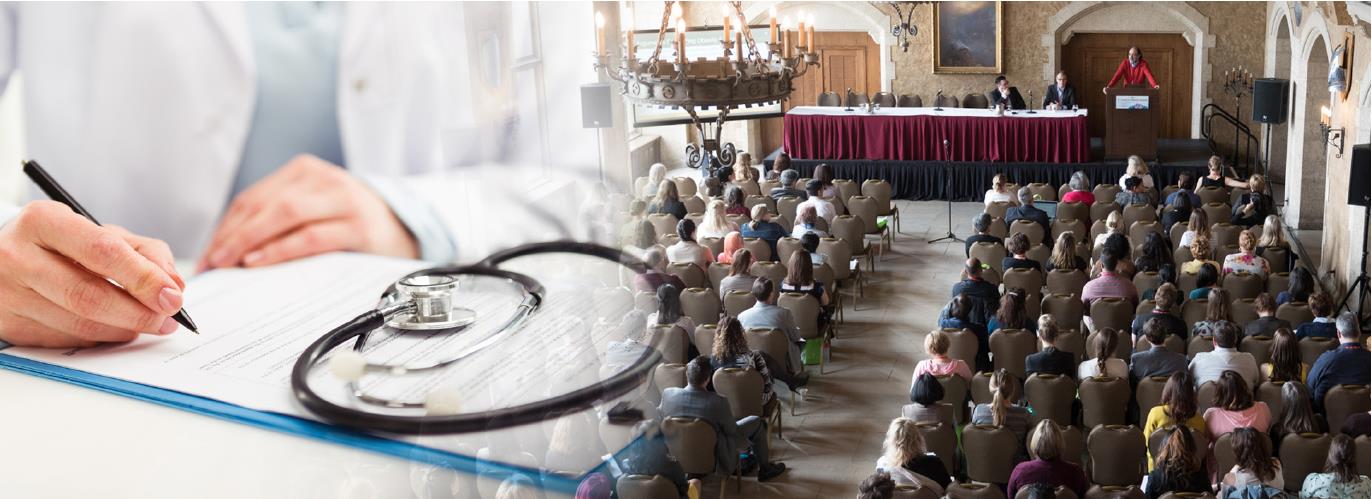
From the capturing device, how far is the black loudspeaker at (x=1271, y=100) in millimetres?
11883

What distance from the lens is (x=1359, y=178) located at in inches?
296

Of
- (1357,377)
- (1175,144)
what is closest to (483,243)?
(1357,377)

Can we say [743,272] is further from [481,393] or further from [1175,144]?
[1175,144]

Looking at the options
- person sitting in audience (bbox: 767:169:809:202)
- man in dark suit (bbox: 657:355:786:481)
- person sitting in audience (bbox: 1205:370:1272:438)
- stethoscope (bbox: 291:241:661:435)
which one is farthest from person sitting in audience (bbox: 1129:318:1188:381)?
stethoscope (bbox: 291:241:661:435)

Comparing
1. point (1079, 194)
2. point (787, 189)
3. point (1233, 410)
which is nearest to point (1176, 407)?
point (1233, 410)

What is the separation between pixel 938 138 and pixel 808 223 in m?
4.95

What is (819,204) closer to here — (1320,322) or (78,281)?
(1320,322)

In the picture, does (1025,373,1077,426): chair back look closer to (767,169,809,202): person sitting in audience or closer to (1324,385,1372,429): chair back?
(1324,385,1372,429): chair back

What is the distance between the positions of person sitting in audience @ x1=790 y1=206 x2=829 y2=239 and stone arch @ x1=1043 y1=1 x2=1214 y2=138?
7.16 metres

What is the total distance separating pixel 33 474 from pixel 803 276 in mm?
6964

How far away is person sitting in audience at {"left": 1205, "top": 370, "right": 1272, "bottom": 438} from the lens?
5.38 meters

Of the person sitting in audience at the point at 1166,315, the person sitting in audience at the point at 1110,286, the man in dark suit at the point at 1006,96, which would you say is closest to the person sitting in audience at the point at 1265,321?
the person sitting in audience at the point at 1166,315

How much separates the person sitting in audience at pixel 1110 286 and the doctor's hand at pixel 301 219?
7163 mm

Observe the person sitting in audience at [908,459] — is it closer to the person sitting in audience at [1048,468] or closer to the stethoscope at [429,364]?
the person sitting in audience at [1048,468]
